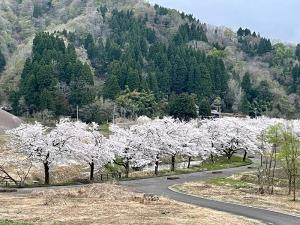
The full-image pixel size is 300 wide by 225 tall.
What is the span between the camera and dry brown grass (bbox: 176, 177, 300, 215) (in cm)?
3073

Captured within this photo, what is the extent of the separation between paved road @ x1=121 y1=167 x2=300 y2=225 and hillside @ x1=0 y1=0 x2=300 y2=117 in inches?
1659

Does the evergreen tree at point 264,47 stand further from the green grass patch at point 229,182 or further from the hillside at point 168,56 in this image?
the green grass patch at point 229,182

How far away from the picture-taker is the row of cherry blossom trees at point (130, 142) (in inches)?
1681

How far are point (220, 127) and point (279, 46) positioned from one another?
10336cm

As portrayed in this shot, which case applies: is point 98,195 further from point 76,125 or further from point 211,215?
point 76,125

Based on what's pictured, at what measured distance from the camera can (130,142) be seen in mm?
51594

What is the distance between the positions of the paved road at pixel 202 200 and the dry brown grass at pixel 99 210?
6.67 ft

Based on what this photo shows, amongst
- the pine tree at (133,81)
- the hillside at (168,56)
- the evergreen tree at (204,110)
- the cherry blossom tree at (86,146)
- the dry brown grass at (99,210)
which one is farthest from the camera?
the hillside at (168,56)

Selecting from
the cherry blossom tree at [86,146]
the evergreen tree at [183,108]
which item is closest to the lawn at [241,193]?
the cherry blossom tree at [86,146]

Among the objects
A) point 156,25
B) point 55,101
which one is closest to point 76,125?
point 55,101

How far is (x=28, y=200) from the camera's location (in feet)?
95.0

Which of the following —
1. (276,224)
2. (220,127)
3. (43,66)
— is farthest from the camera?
(43,66)

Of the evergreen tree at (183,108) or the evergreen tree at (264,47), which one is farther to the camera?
the evergreen tree at (264,47)

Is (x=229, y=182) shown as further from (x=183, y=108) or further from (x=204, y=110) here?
(x=204, y=110)
